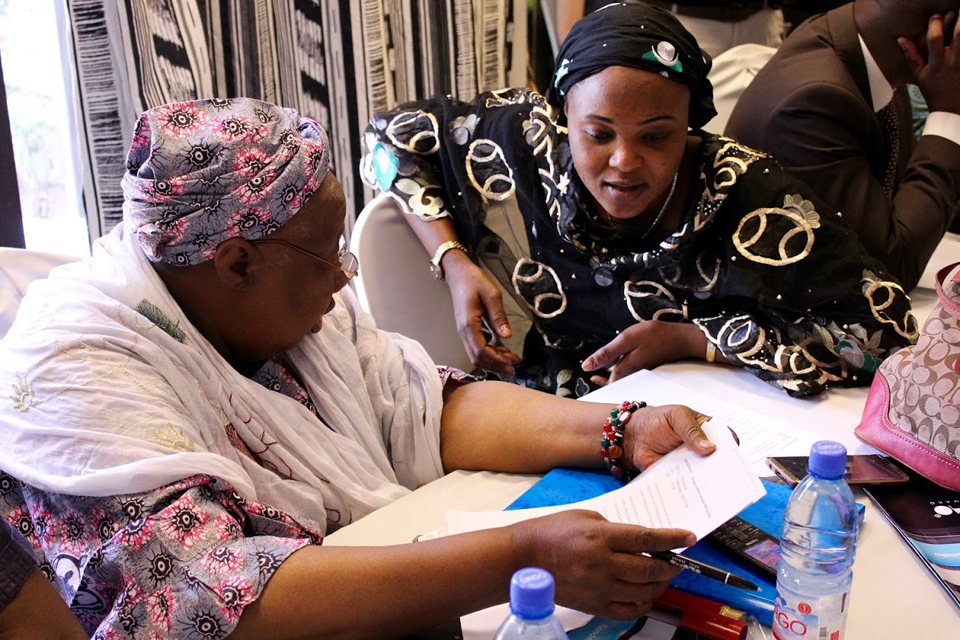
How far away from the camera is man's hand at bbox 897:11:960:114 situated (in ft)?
6.13

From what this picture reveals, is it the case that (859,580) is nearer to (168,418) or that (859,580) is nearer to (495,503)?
(495,503)

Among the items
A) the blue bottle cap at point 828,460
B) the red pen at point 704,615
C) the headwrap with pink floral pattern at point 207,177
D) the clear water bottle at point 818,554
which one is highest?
the headwrap with pink floral pattern at point 207,177

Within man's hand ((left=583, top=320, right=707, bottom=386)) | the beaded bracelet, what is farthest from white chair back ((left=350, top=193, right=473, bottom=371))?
the beaded bracelet

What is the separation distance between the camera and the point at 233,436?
1085 millimetres

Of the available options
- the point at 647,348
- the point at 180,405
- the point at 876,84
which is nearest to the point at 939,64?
the point at 876,84

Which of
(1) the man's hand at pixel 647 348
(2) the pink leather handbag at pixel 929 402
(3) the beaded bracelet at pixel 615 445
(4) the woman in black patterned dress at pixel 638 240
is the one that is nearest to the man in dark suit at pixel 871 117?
(4) the woman in black patterned dress at pixel 638 240

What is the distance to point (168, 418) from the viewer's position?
0.93 metres

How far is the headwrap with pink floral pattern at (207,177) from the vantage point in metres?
0.98

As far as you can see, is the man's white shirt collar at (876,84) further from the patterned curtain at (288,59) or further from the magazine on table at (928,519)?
the patterned curtain at (288,59)

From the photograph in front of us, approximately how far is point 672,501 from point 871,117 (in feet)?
4.19

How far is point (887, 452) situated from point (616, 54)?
0.83 m

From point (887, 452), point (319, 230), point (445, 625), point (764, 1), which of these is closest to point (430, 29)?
point (764, 1)

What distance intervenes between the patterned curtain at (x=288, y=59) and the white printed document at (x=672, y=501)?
163 cm

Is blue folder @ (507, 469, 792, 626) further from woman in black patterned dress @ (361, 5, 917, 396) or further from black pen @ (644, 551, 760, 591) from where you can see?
woman in black patterned dress @ (361, 5, 917, 396)
